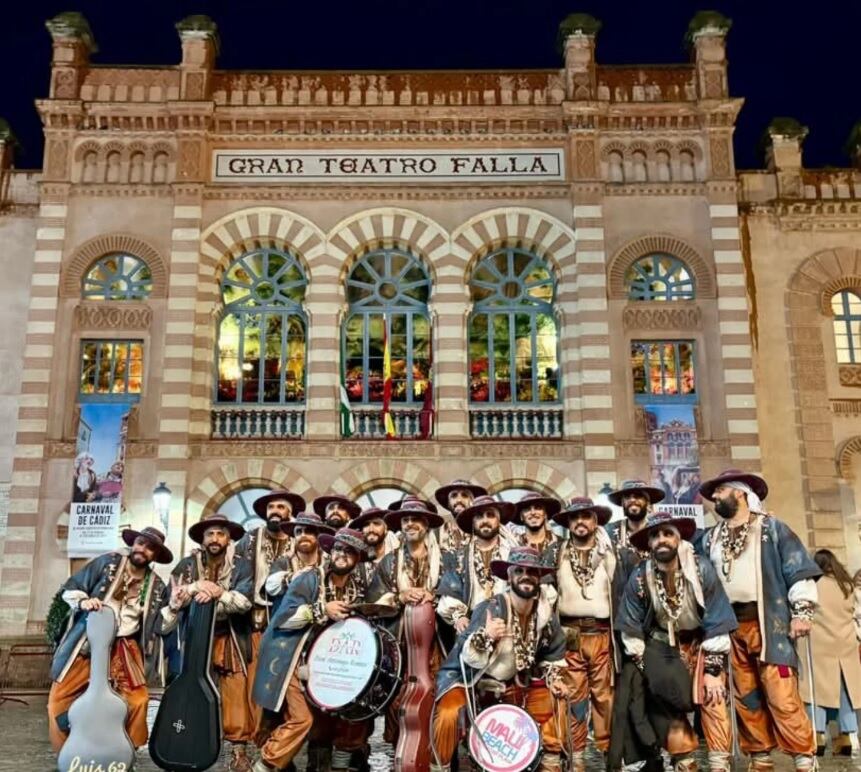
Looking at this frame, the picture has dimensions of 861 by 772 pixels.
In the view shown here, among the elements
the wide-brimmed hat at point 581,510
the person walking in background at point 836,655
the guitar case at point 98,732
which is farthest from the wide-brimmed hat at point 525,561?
the person walking in background at point 836,655

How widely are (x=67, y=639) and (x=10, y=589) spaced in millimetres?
10684

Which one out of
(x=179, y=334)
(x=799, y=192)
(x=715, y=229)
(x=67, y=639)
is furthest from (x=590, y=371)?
(x=67, y=639)

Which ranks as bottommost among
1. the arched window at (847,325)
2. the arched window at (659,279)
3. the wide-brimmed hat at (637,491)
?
the wide-brimmed hat at (637,491)

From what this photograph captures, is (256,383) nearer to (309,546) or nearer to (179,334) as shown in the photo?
(179,334)

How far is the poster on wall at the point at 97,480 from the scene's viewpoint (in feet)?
57.7

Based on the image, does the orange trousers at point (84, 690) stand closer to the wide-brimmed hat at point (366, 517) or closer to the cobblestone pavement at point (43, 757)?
the cobblestone pavement at point (43, 757)

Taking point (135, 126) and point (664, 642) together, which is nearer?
point (664, 642)

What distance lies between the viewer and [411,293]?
19.6 metres

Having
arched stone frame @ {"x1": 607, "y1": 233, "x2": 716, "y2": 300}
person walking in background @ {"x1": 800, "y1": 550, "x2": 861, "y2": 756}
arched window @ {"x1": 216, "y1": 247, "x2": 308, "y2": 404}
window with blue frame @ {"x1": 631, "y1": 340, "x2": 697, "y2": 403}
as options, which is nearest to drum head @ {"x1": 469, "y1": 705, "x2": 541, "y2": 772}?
person walking in background @ {"x1": 800, "y1": 550, "x2": 861, "y2": 756}

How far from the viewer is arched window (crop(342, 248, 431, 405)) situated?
19.2 metres

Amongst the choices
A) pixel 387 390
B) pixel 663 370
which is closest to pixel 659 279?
pixel 663 370

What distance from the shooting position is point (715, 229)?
63.2 ft

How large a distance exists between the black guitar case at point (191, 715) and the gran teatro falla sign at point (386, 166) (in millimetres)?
13241

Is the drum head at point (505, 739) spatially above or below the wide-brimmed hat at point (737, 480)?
below
